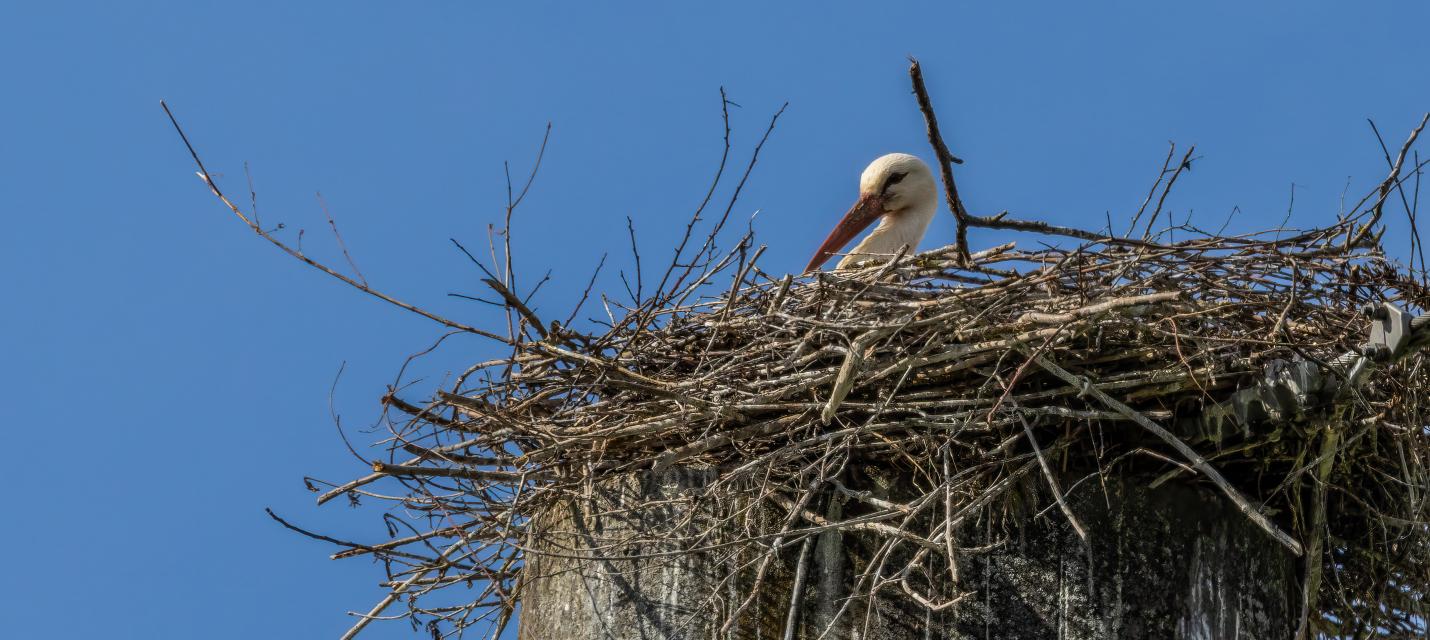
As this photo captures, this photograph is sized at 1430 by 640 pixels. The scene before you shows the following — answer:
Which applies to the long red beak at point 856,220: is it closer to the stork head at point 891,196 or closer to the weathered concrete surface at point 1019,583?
the stork head at point 891,196

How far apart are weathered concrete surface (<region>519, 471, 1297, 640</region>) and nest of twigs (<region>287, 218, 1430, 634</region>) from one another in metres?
0.10

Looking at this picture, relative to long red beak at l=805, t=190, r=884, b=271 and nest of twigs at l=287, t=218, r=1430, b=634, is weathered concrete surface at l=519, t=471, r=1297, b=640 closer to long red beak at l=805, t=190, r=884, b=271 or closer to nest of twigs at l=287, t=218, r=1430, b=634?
nest of twigs at l=287, t=218, r=1430, b=634

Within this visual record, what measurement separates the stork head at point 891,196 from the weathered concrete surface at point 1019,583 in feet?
8.30

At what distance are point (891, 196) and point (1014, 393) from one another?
2.61 metres

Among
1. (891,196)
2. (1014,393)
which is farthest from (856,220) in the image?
(1014,393)

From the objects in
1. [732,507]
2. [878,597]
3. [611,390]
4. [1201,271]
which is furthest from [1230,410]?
[611,390]

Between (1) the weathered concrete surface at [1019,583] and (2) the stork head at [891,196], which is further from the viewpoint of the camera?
(2) the stork head at [891,196]

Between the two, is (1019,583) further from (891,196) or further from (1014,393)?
(891,196)

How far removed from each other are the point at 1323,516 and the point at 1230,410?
0.46m

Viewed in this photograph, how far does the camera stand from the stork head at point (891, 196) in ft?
21.1

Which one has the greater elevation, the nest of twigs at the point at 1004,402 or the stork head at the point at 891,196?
the stork head at the point at 891,196

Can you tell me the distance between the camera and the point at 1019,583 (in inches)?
152

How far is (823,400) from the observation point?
13.2 ft

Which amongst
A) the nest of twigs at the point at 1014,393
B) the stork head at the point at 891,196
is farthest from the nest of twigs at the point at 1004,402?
the stork head at the point at 891,196
